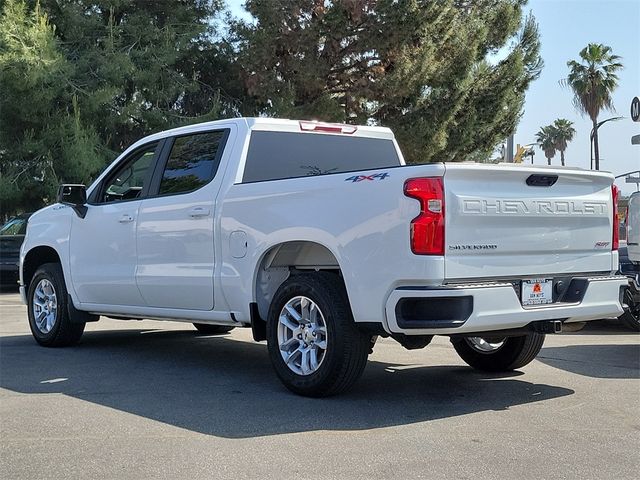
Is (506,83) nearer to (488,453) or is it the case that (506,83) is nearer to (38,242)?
(38,242)

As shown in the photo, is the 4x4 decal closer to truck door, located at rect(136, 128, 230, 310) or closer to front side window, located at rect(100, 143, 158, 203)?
truck door, located at rect(136, 128, 230, 310)

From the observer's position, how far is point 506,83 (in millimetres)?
22781

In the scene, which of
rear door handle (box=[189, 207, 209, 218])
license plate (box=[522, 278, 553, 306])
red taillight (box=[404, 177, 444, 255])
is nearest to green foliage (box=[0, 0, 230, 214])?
rear door handle (box=[189, 207, 209, 218])

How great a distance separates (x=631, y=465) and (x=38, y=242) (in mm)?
6361

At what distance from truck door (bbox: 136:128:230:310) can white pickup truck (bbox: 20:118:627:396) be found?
2 cm

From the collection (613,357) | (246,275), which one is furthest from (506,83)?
(246,275)

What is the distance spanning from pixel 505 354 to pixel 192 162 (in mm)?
3178

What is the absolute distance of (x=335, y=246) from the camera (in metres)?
5.35

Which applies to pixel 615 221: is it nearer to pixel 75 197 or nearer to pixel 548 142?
pixel 75 197

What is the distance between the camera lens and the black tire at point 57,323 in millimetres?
7961

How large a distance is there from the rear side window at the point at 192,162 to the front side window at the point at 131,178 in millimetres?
324

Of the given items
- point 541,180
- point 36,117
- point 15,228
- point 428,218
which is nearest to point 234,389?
point 428,218

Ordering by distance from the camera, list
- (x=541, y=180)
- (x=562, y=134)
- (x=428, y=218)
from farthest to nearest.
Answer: (x=562, y=134) → (x=541, y=180) → (x=428, y=218)

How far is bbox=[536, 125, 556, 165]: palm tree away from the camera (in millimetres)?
77812
